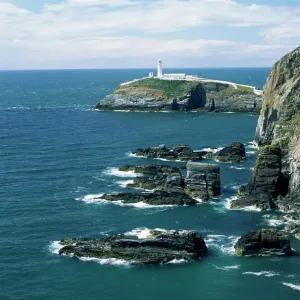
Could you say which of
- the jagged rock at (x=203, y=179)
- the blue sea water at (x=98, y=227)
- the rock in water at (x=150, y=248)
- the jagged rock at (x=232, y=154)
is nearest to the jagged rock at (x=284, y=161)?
the jagged rock at (x=203, y=179)

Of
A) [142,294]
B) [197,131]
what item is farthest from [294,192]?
[197,131]

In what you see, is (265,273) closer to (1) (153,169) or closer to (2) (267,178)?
(2) (267,178)

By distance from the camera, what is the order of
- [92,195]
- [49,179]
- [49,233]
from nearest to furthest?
[49,233] < [92,195] < [49,179]

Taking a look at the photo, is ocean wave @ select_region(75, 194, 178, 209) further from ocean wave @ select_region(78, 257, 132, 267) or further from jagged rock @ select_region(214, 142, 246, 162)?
jagged rock @ select_region(214, 142, 246, 162)

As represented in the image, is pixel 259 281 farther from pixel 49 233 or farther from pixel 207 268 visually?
pixel 49 233

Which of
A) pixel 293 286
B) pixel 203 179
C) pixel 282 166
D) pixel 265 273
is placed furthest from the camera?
pixel 203 179

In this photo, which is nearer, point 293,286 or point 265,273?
point 293,286

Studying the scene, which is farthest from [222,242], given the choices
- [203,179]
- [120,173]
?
[120,173]
